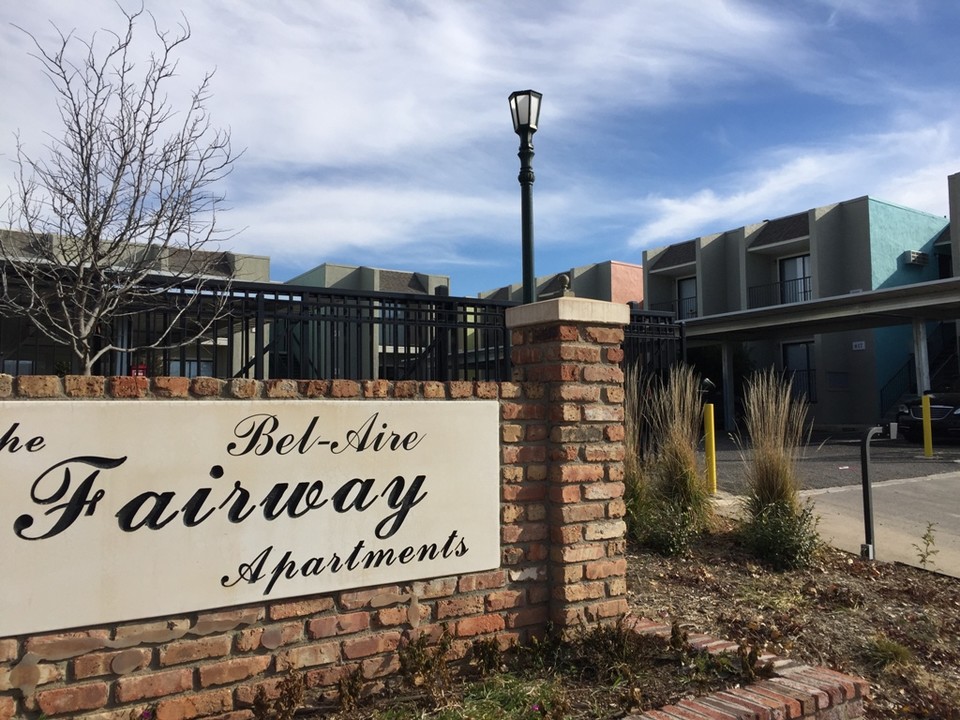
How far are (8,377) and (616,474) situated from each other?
2626mm

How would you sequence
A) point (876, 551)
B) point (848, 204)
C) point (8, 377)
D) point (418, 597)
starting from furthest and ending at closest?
point (848, 204) → point (876, 551) → point (418, 597) → point (8, 377)

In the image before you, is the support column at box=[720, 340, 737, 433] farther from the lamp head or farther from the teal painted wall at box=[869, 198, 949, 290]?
the lamp head

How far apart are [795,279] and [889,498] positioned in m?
21.9

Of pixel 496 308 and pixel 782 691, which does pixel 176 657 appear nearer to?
pixel 782 691

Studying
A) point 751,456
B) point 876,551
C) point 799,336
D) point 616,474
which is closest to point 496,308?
point 751,456

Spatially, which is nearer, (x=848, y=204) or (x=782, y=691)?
(x=782, y=691)

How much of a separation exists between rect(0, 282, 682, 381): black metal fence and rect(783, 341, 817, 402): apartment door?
18.7 metres

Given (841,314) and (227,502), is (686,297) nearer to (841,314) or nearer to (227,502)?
(841,314)

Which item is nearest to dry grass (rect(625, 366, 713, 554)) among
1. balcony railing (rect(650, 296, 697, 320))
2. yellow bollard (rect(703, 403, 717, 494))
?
yellow bollard (rect(703, 403, 717, 494))

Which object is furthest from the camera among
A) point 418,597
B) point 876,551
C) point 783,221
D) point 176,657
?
point 783,221

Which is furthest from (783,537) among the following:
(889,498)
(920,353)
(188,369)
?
(920,353)

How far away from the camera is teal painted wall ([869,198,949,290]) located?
84.4ft

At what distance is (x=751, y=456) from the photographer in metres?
6.33

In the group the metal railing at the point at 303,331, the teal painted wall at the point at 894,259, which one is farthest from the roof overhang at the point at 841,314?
the metal railing at the point at 303,331
